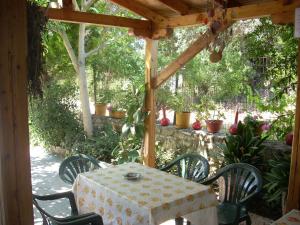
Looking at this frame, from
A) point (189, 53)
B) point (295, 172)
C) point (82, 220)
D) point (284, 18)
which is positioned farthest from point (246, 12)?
point (82, 220)

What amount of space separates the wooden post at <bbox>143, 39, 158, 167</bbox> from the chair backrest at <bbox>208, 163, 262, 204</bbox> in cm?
176

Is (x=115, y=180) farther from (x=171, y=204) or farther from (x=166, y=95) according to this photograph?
(x=166, y=95)

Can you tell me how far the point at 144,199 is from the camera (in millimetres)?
2393

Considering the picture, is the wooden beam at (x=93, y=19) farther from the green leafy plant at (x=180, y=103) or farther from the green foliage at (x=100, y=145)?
the green foliage at (x=100, y=145)

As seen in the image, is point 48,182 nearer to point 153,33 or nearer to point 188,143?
point 188,143

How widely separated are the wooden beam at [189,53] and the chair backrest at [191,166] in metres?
1.22

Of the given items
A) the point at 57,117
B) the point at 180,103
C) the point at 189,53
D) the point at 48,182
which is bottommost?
the point at 48,182

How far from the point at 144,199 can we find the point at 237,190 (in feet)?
3.62

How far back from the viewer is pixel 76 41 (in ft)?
22.1

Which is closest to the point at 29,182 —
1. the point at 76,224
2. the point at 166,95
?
the point at 76,224

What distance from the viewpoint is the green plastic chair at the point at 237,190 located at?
9.09ft

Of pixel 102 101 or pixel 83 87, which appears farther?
A: pixel 102 101

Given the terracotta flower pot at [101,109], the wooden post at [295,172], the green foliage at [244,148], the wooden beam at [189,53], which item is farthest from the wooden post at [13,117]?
the terracotta flower pot at [101,109]

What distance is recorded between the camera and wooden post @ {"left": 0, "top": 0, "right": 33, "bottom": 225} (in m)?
1.34
